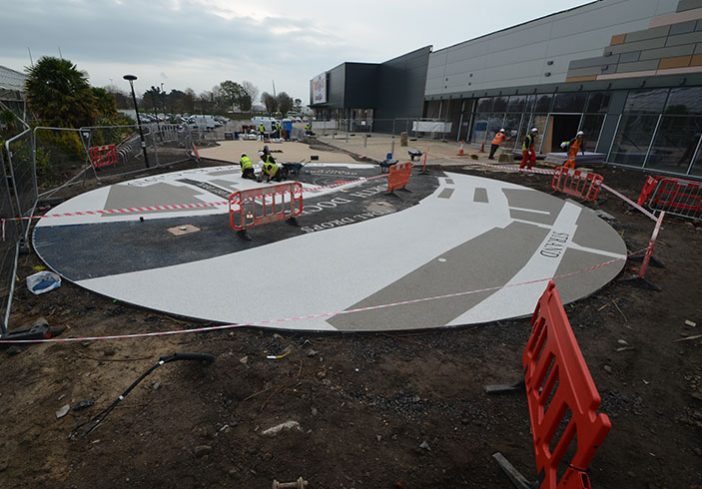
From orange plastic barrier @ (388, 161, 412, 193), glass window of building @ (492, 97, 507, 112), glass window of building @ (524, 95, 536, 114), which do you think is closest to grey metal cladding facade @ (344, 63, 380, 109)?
glass window of building @ (492, 97, 507, 112)

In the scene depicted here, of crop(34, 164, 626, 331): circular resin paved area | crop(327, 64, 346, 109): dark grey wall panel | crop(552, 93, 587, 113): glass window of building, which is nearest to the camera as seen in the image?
crop(34, 164, 626, 331): circular resin paved area

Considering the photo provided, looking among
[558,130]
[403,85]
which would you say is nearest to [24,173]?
[558,130]

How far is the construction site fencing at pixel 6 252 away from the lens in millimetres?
4645

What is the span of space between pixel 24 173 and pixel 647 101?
85.6 feet

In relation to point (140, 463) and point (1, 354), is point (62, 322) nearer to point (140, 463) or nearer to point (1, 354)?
point (1, 354)

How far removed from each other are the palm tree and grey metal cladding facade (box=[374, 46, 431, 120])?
1208 inches

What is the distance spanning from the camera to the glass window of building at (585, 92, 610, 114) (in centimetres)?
1955

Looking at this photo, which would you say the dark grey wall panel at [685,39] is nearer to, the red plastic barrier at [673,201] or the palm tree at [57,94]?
the red plastic barrier at [673,201]

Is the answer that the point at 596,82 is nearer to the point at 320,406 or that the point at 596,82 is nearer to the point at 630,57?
Answer: the point at 630,57

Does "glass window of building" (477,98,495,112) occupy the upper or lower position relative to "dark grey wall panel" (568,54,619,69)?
lower

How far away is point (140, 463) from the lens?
2.81m

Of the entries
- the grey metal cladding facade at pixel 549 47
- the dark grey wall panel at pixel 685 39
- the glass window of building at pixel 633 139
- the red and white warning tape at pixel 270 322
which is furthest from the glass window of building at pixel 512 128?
the red and white warning tape at pixel 270 322

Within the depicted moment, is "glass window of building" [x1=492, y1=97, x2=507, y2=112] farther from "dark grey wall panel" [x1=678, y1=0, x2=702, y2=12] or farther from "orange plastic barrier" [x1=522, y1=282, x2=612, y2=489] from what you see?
"orange plastic barrier" [x1=522, y1=282, x2=612, y2=489]

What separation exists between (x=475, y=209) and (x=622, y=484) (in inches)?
342
